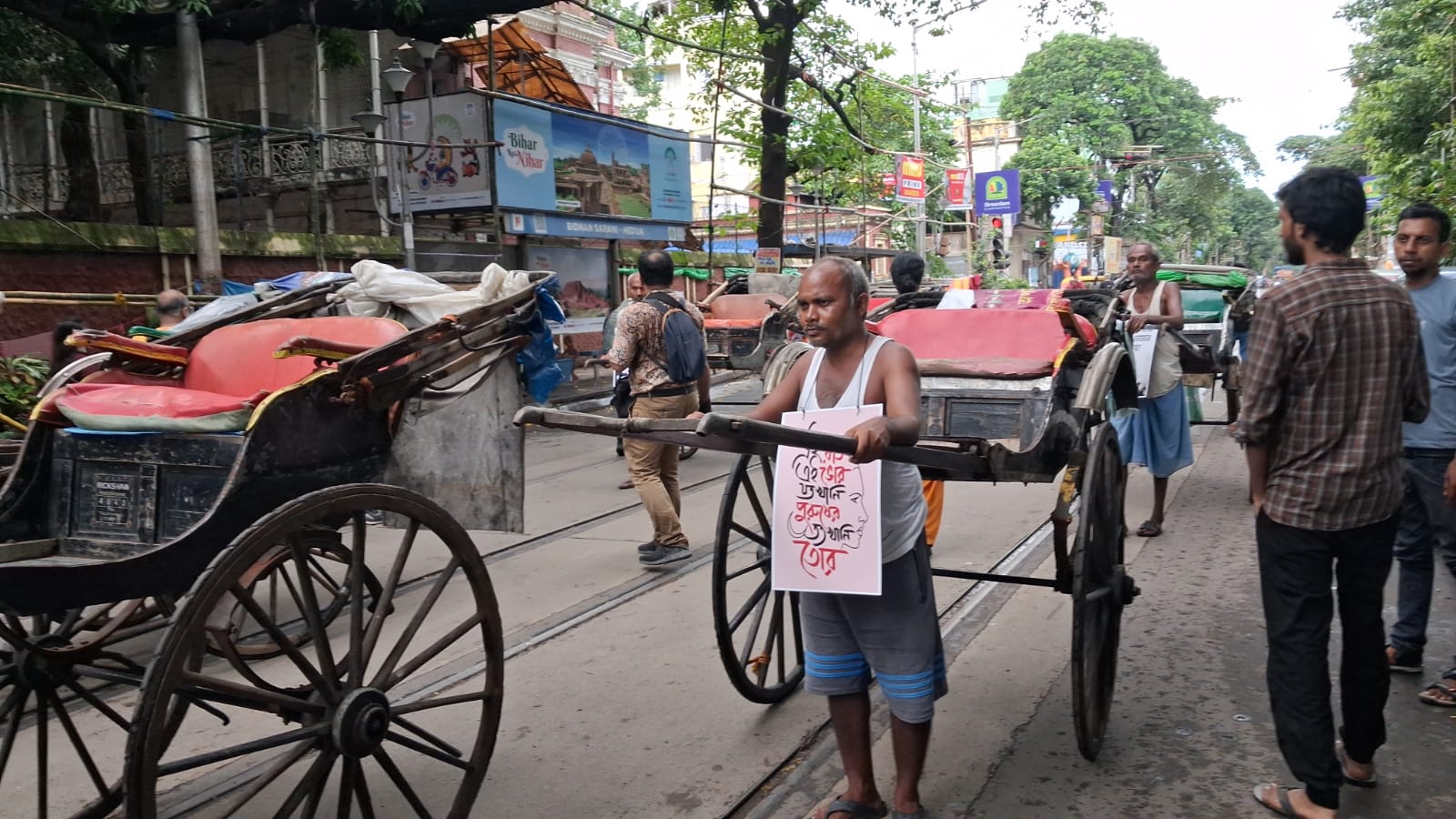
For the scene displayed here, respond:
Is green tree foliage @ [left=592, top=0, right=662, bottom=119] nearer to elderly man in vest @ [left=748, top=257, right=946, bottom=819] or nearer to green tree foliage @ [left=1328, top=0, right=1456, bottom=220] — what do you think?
green tree foliage @ [left=1328, top=0, right=1456, bottom=220]

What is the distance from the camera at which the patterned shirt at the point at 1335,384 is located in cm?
300

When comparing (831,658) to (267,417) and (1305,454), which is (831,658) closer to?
(1305,454)

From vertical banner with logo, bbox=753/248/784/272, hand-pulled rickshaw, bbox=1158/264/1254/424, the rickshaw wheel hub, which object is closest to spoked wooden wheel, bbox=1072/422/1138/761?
the rickshaw wheel hub

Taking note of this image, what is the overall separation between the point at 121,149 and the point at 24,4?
8.38 m

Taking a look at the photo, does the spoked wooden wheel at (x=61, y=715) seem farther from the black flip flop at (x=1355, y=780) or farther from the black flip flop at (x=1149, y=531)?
the black flip flop at (x=1149, y=531)

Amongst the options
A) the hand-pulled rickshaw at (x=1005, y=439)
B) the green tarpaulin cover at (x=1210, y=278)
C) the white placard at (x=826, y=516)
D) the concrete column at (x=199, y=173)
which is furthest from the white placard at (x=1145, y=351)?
the concrete column at (x=199, y=173)

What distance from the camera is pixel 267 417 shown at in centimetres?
304

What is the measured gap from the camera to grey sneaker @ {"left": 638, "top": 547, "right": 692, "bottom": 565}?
6.33 metres

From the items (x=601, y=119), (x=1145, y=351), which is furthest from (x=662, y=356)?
(x=601, y=119)

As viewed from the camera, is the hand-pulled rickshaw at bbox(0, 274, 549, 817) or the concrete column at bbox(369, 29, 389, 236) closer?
the hand-pulled rickshaw at bbox(0, 274, 549, 817)

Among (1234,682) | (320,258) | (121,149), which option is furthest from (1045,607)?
(121,149)

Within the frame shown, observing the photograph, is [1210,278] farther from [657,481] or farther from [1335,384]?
[1335,384]

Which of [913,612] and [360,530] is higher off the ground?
[360,530]

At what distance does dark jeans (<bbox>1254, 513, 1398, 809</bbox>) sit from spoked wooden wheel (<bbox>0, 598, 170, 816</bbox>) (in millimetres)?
3245
